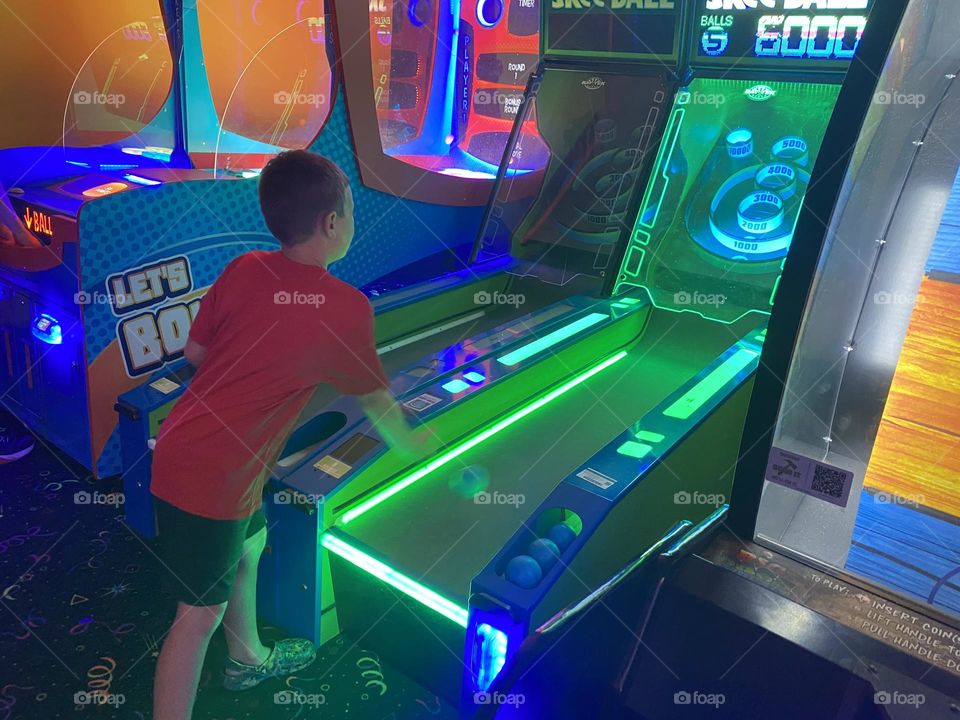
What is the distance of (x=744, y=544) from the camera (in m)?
1.62

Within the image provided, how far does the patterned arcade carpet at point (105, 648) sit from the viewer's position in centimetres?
204

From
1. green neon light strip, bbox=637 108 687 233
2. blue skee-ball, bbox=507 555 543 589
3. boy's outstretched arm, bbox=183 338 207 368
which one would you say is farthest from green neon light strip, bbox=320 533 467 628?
green neon light strip, bbox=637 108 687 233

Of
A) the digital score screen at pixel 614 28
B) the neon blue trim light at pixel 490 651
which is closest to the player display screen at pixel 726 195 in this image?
the digital score screen at pixel 614 28

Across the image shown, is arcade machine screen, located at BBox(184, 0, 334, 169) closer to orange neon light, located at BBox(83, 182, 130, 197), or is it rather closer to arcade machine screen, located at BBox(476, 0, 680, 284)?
orange neon light, located at BBox(83, 182, 130, 197)

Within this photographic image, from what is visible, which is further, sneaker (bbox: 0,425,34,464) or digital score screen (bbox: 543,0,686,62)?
digital score screen (bbox: 543,0,686,62)

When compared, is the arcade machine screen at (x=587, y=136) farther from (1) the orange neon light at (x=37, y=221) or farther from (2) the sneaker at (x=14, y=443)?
(2) the sneaker at (x=14, y=443)

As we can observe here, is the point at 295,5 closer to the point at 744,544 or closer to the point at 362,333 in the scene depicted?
the point at 362,333

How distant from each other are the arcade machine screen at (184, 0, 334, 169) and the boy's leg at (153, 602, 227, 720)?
10.1ft

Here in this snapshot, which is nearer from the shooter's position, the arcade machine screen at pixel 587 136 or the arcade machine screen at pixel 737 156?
the arcade machine screen at pixel 737 156

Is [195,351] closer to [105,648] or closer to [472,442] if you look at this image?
[105,648]

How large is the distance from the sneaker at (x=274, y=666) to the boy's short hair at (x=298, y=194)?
4.07ft

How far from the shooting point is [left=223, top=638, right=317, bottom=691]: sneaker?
2096 mm

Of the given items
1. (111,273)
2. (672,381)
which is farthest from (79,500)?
(672,381)

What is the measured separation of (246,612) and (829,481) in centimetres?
153
